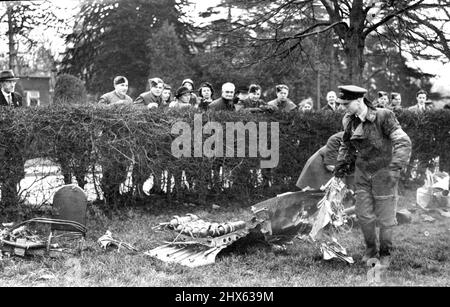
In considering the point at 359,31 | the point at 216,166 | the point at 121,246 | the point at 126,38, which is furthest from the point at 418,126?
the point at 126,38

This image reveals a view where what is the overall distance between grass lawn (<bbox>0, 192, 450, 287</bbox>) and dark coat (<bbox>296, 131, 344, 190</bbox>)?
82cm

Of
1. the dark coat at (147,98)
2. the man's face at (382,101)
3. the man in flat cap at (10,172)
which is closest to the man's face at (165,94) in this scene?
the dark coat at (147,98)

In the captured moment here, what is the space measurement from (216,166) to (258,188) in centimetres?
87

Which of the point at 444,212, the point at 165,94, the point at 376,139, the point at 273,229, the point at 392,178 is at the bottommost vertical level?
the point at 444,212

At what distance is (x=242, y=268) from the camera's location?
511 cm

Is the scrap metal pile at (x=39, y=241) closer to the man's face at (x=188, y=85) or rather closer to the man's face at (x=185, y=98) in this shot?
the man's face at (x=185, y=98)

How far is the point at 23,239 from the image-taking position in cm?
534

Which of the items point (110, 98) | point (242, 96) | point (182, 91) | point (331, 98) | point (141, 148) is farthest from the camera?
point (331, 98)

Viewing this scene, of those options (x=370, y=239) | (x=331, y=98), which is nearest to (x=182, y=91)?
(x=331, y=98)

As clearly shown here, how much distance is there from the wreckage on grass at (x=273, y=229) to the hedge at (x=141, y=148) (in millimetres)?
1527

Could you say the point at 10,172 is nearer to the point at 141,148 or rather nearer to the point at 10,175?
the point at 10,175

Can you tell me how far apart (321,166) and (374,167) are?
1.64 m

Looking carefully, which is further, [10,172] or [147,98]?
[147,98]

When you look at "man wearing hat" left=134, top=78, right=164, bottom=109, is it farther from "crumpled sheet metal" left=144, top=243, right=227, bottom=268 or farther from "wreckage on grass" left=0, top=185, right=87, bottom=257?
"crumpled sheet metal" left=144, top=243, right=227, bottom=268
